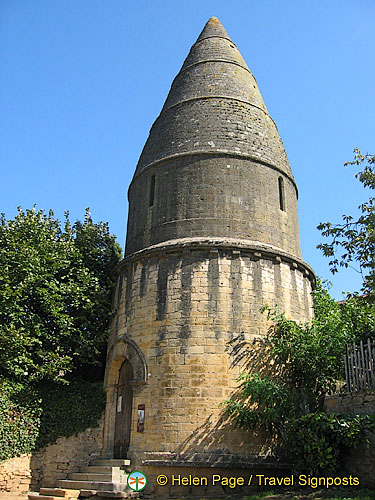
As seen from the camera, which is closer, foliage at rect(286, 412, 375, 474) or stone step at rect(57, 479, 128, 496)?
foliage at rect(286, 412, 375, 474)

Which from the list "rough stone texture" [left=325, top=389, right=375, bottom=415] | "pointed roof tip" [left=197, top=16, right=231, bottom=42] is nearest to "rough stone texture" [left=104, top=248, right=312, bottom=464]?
"rough stone texture" [left=325, top=389, right=375, bottom=415]

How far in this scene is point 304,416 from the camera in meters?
11.4

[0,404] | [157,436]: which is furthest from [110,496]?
[0,404]

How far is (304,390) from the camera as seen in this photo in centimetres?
1277

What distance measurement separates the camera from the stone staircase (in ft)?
37.4

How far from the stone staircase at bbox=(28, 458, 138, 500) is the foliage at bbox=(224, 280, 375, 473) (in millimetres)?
3064

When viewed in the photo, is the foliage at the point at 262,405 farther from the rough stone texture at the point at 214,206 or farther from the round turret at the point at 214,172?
the rough stone texture at the point at 214,206

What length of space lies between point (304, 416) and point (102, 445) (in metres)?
6.11

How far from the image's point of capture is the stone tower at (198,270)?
12414mm

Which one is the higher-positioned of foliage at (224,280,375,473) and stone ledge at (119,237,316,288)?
stone ledge at (119,237,316,288)

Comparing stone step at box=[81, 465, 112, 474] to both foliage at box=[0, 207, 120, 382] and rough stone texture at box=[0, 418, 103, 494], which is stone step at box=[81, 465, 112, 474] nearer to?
rough stone texture at box=[0, 418, 103, 494]

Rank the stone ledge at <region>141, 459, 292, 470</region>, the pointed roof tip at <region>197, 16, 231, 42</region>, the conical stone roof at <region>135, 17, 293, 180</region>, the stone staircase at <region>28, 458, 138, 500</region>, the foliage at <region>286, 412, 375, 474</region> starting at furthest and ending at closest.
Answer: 1. the pointed roof tip at <region>197, 16, 231, 42</region>
2. the conical stone roof at <region>135, 17, 293, 180</region>
3. the stone ledge at <region>141, 459, 292, 470</region>
4. the stone staircase at <region>28, 458, 138, 500</region>
5. the foliage at <region>286, 412, 375, 474</region>

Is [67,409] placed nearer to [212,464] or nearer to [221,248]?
[212,464]

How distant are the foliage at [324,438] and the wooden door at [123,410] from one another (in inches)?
178
